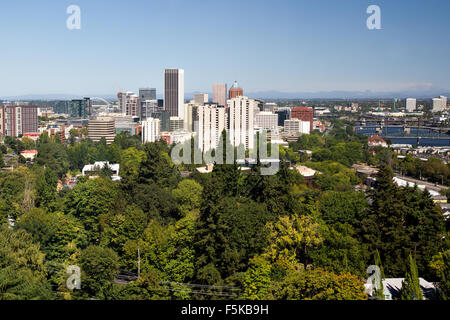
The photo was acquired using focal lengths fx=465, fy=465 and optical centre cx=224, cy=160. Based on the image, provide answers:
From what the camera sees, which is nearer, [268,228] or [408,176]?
[268,228]

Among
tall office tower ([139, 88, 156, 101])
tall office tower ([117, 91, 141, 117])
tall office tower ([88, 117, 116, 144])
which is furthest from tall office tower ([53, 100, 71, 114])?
tall office tower ([88, 117, 116, 144])

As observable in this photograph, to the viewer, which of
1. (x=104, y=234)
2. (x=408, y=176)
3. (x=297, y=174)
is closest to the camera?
(x=104, y=234)

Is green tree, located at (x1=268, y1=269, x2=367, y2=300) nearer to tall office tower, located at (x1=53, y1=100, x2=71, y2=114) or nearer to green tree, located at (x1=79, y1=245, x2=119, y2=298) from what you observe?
green tree, located at (x1=79, y1=245, x2=119, y2=298)

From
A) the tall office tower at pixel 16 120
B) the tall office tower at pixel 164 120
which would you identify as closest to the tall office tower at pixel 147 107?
the tall office tower at pixel 164 120

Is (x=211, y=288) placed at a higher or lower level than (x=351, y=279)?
lower

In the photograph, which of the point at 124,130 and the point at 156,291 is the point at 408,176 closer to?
the point at 156,291

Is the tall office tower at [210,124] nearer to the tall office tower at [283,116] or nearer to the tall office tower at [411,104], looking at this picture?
the tall office tower at [283,116]

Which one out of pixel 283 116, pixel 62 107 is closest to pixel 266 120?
pixel 283 116
